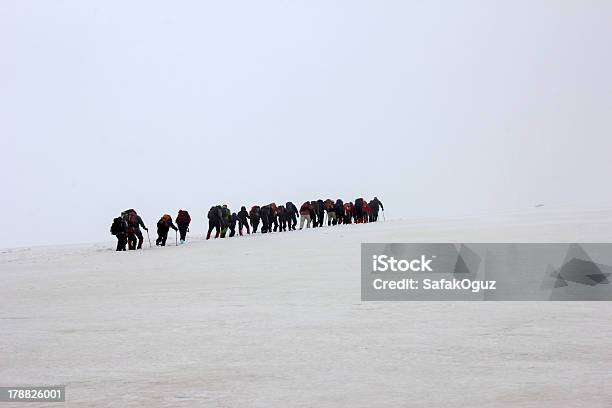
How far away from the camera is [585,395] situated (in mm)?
5785

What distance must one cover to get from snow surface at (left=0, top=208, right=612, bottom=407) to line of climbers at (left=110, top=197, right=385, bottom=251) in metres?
14.1

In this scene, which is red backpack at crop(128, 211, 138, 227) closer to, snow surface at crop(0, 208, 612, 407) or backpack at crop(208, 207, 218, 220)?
backpack at crop(208, 207, 218, 220)

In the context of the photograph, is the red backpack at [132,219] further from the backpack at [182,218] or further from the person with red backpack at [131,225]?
the backpack at [182,218]

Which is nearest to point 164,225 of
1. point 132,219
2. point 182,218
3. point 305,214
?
point 182,218

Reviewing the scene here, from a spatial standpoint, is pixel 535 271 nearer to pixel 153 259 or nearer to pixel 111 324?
pixel 111 324

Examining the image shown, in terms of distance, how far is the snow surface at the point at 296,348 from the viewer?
6039mm

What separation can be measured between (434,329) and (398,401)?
9.92ft

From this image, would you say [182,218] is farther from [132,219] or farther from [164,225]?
[132,219]

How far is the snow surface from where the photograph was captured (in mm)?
6039

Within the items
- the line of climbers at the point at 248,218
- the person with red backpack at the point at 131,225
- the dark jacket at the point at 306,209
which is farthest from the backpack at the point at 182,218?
the dark jacket at the point at 306,209

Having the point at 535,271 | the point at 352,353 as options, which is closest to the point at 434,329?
the point at 352,353

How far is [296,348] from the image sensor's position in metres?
7.84

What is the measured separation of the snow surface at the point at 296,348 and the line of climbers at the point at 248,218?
14.1 metres

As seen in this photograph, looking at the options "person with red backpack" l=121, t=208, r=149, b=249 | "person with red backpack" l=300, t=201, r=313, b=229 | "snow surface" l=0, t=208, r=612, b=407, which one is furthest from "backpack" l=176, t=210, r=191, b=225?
"snow surface" l=0, t=208, r=612, b=407
